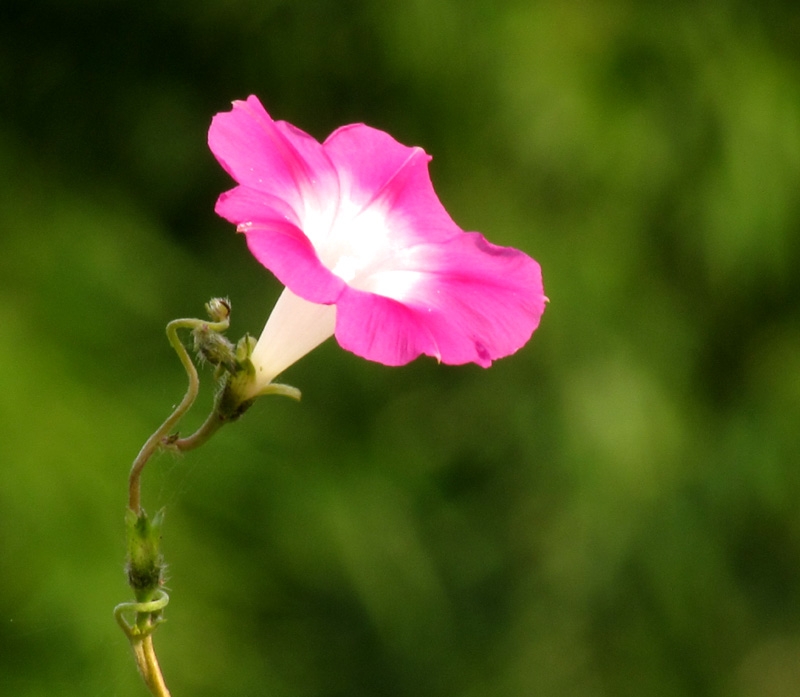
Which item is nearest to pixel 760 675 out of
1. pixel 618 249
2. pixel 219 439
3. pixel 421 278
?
pixel 618 249

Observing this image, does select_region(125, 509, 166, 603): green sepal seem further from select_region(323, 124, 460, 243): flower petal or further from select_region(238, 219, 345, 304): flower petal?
select_region(323, 124, 460, 243): flower petal

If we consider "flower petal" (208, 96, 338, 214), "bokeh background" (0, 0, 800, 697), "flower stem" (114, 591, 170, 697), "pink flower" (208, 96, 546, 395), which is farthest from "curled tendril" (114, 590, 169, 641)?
"bokeh background" (0, 0, 800, 697)

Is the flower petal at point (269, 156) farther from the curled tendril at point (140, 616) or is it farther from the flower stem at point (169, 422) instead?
the curled tendril at point (140, 616)

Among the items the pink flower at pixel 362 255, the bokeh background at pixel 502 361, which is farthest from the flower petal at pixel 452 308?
the bokeh background at pixel 502 361

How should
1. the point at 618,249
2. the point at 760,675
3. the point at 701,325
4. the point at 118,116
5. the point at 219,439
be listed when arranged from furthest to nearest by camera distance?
the point at 760,675 < the point at 701,325 < the point at 618,249 < the point at 118,116 < the point at 219,439

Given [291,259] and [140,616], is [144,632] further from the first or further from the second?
[291,259]

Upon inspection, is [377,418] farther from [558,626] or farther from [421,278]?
[421,278]

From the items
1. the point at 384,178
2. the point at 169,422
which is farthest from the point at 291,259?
the point at 384,178
